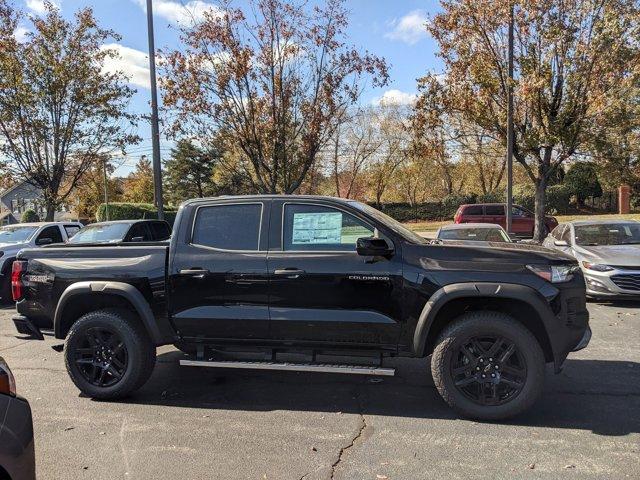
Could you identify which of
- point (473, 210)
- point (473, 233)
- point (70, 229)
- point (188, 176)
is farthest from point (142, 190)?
point (473, 233)

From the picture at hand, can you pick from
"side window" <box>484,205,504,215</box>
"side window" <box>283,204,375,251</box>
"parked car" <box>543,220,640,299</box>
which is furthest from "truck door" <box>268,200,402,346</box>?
"side window" <box>484,205,504,215</box>

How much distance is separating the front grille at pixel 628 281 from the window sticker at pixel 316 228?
615cm

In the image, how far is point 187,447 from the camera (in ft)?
13.3

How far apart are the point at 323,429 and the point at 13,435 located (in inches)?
95.7

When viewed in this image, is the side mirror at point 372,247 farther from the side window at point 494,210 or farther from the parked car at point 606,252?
the side window at point 494,210

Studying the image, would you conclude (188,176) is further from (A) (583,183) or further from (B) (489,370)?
(B) (489,370)

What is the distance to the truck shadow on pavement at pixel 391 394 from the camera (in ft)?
14.9

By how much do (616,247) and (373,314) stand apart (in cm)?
703

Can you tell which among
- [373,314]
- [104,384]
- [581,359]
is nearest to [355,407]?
[373,314]

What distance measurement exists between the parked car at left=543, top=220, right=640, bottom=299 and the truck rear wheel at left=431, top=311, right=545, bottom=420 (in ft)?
15.6

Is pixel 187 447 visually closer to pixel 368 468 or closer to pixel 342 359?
pixel 368 468

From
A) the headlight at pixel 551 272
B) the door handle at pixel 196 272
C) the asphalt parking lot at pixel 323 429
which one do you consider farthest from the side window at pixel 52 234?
the headlight at pixel 551 272

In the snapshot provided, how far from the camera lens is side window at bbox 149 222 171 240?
39.0 ft

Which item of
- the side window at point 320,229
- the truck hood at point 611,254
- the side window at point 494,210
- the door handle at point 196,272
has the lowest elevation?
the truck hood at point 611,254
